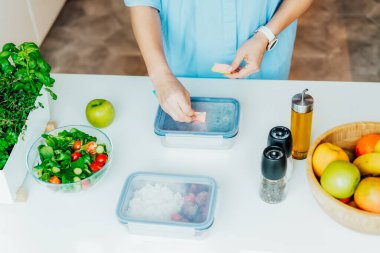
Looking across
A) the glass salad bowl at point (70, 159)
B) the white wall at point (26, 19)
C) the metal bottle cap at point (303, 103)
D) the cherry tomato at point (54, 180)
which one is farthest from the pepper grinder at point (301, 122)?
the white wall at point (26, 19)

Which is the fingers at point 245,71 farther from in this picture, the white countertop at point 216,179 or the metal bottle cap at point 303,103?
the metal bottle cap at point 303,103

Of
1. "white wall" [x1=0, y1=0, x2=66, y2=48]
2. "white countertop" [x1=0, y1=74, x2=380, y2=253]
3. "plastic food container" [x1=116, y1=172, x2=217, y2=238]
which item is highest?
"plastic food container" [x1=116, y1=172, x2=217, y2=238]

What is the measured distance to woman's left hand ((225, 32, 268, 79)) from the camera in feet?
5.39

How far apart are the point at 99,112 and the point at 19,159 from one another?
28cm

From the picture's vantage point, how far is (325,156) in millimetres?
1286

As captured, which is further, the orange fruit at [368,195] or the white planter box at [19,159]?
the white planter box at [19,159]

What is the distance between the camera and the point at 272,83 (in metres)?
1.72

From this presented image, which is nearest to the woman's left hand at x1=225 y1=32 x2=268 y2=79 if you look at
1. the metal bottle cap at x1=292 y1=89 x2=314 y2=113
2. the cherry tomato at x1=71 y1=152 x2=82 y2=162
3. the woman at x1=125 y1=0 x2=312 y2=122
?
the woman at x1=125 y1=0 x2=312 y2=122

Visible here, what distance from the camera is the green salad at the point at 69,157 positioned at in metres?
1.38

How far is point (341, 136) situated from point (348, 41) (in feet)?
7.11

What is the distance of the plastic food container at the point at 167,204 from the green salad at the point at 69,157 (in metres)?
0.12

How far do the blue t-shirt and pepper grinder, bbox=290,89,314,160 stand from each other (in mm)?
472

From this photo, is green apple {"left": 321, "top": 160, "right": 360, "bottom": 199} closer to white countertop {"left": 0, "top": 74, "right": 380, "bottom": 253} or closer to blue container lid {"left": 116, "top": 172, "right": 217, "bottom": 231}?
white countertop {"left": 0, "top": 74, "right": 380, "bottom": 253}

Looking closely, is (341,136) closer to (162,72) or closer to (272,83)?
(272,83)
